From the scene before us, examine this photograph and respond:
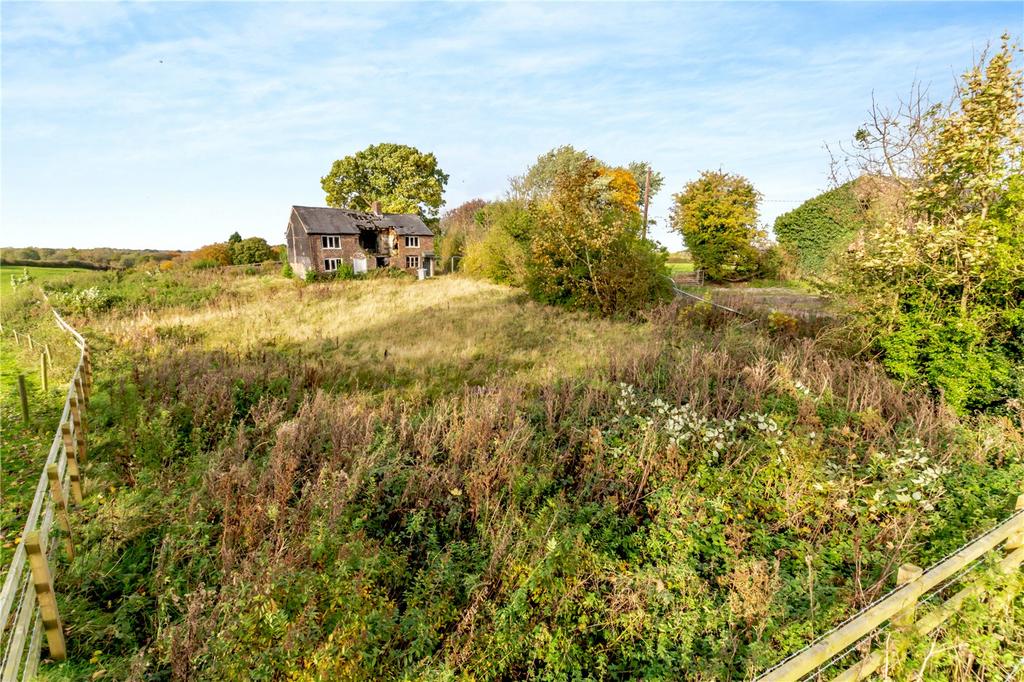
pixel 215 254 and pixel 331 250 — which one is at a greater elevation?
pixel 215 254

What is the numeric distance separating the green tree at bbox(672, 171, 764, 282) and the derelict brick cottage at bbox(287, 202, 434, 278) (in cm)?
2128

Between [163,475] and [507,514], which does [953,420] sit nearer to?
[507,514]

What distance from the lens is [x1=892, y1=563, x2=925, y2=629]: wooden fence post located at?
3324mm

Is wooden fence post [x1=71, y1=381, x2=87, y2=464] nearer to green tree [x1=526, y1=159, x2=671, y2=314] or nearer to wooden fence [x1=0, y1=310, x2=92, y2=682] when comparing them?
wooden fence [x1=0, y1=310, x2=92, y2=682]

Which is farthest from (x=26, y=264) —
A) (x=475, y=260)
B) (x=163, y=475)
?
(x=163, y=475)

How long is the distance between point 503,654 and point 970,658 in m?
3.53

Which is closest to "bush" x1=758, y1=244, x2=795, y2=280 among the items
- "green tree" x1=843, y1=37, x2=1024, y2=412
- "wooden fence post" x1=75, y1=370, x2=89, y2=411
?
"green tree" x1=843, y1=37, x2=1024, y2=412

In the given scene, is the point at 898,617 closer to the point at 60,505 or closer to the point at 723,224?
the point at 60,505

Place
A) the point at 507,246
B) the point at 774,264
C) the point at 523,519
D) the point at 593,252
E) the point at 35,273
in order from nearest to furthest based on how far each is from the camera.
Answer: the point at 523,519, the point at 593,252, the point at 507,246, the point at 35,273, the point at 774,264

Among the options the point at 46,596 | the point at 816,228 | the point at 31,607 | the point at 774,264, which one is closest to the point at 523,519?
the point at 46,596

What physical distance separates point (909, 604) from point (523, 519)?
3.35m

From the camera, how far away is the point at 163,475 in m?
5.99

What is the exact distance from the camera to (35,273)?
30219 mm

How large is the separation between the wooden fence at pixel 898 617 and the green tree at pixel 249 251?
49168mm
